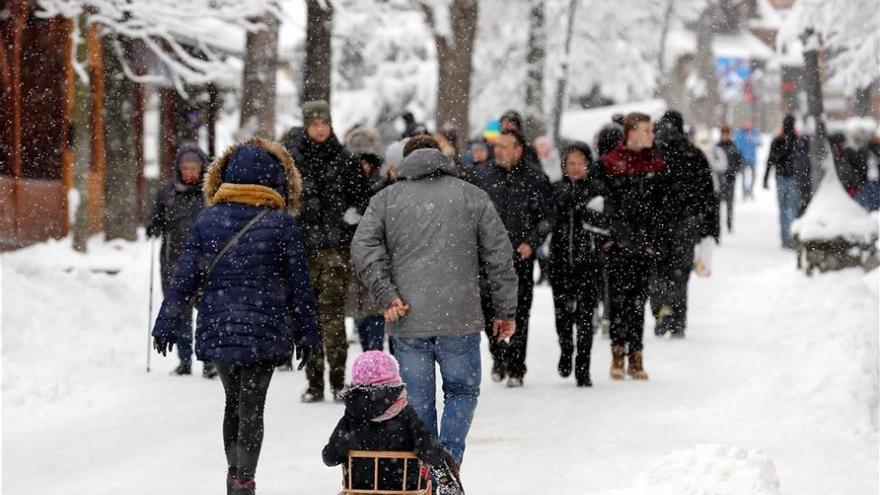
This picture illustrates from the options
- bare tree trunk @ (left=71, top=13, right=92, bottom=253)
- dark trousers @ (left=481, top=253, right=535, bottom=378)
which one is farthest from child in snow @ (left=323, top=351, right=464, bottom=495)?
bare tree trunk @ (left=71, top=13, right=92, bottom=253)

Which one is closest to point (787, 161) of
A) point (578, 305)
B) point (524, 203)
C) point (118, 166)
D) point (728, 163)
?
point (728, 163)

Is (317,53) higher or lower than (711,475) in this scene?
higher

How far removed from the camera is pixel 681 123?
1344cm

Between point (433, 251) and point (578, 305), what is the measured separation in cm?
417

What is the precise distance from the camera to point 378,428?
233 inches

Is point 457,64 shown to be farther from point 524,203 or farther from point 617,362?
point 524,203

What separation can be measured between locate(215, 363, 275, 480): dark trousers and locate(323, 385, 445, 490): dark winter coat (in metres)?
1.08

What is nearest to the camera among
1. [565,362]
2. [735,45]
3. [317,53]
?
[565,362]

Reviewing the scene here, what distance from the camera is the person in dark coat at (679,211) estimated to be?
1219cm

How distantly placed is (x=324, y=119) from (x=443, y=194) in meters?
3.19

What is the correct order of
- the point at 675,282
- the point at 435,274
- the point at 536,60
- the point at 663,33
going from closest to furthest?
1. the point at 435,274
2. the point at 675,282
3. the point at 536,60
4. the point at 663,33

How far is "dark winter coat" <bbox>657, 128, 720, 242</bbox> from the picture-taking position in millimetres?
12920

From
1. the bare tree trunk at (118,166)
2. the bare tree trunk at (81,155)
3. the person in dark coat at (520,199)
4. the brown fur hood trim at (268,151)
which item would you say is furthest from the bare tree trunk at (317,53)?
the brown fur hood trim at (268,151)

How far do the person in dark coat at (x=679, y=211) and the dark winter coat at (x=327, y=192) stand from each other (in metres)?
2.59
